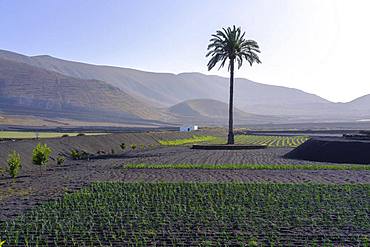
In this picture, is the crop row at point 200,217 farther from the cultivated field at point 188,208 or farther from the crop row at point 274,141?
the crop row at point 274,141

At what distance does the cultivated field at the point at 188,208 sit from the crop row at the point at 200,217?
0.10ft

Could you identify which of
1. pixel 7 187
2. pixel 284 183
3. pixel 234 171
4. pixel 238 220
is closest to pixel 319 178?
pixel 284 183

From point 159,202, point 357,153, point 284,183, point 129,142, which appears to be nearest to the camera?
point 159,202

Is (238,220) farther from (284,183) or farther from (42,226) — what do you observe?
(284,183)

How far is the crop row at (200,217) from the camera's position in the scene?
13875 millimetres

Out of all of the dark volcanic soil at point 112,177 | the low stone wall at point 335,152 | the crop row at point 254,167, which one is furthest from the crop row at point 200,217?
the low stone wall at point 335,152

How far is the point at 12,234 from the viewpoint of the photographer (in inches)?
575

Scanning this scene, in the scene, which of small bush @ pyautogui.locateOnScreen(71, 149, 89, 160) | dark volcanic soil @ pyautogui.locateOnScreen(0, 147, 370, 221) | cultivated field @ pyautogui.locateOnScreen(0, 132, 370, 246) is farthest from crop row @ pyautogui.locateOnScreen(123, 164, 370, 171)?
small bush @ pyautogui.locateOnScreen(71, 149, 89, 160)

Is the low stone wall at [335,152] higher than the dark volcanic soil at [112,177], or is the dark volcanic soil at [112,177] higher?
the low stone wall at [335,152]

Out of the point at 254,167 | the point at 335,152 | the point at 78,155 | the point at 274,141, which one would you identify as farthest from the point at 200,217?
the point at 274,141

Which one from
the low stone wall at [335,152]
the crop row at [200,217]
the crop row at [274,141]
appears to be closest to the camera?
the crop row at [200,217]

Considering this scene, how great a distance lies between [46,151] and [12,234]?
17427mm

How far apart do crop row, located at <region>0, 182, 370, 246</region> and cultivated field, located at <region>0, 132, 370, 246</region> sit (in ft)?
0.10

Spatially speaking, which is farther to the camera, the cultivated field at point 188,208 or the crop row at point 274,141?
the crop row at point 274,141
